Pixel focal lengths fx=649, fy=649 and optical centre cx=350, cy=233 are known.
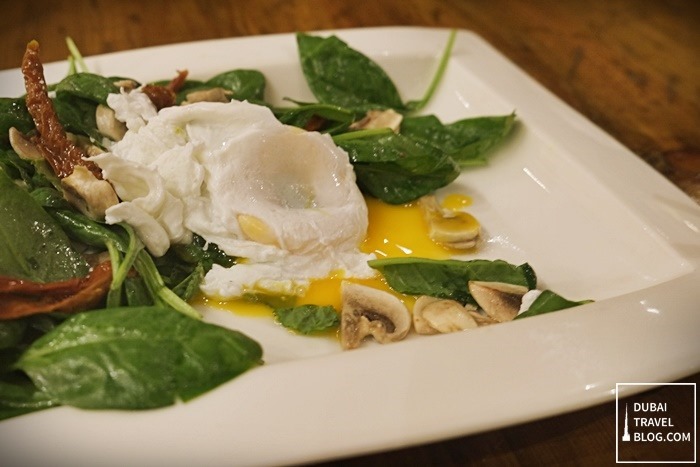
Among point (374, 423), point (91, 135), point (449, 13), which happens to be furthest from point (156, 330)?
point (449, 13)

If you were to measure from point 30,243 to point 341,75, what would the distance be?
1627mm

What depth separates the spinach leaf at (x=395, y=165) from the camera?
241 cm

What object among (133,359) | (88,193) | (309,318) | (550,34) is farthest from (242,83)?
(550,34)

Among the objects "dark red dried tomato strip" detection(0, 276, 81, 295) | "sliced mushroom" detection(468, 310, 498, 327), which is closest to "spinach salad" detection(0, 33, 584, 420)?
"dark red dried tomato strip" detection(0, 276, 81, 295)

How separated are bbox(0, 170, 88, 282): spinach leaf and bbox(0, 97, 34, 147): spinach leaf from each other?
0.47 metres

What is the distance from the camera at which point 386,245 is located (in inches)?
94.3

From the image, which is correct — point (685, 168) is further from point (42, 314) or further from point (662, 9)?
point (42, 314)

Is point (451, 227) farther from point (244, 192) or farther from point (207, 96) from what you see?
point (207, 96)

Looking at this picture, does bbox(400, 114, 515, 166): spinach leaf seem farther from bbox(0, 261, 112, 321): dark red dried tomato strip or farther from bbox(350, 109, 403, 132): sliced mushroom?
bbox(0, 261, 112, 321): dark red dried tomato strip

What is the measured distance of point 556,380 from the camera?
1.46m

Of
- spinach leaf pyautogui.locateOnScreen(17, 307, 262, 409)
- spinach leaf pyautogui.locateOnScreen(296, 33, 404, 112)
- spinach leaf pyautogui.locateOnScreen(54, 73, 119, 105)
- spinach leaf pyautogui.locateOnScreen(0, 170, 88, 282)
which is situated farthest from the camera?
spinach leaf pyautogui.locateOnScreen(296, 33, 404, 112)

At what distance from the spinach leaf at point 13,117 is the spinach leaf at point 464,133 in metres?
1.44

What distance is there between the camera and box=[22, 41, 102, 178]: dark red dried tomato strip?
2.09 meters

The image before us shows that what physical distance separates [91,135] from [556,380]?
1.79m
